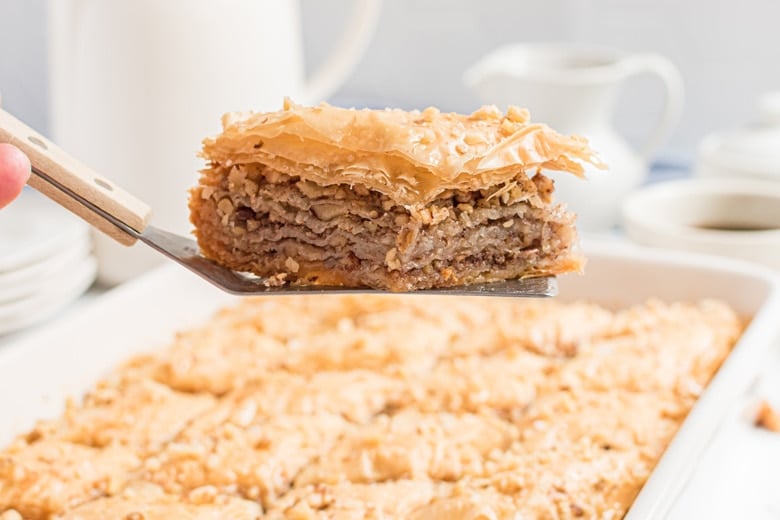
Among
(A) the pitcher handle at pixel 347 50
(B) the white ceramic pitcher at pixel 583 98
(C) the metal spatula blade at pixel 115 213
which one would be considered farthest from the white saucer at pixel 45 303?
(B) the white ceramic pitcher at pixel 583 98

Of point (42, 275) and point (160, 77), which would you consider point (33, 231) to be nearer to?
point (42, 275)

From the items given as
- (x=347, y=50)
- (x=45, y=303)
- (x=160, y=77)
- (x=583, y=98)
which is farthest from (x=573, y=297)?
(x=45, y=303)

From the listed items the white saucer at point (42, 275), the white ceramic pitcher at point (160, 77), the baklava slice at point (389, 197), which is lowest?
the white saucer at point (42, 275)

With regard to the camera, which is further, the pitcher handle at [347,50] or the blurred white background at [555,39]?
the blurred white background at [555,39]

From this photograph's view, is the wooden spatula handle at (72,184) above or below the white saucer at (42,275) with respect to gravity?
above

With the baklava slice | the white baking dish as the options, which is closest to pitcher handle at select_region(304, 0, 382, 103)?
the white baking dish

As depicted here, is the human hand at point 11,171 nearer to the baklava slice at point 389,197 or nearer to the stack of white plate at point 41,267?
the baklava slice at point 389,197

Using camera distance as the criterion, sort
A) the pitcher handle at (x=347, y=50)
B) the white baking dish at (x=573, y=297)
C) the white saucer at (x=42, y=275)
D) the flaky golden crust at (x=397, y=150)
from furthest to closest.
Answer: the pitcher handle at (x=347, y=50), the white saucer at (x=42, y=275), the white baking dish at (x=573, y=297), the flaky golden crust at (x=397, y=150)
